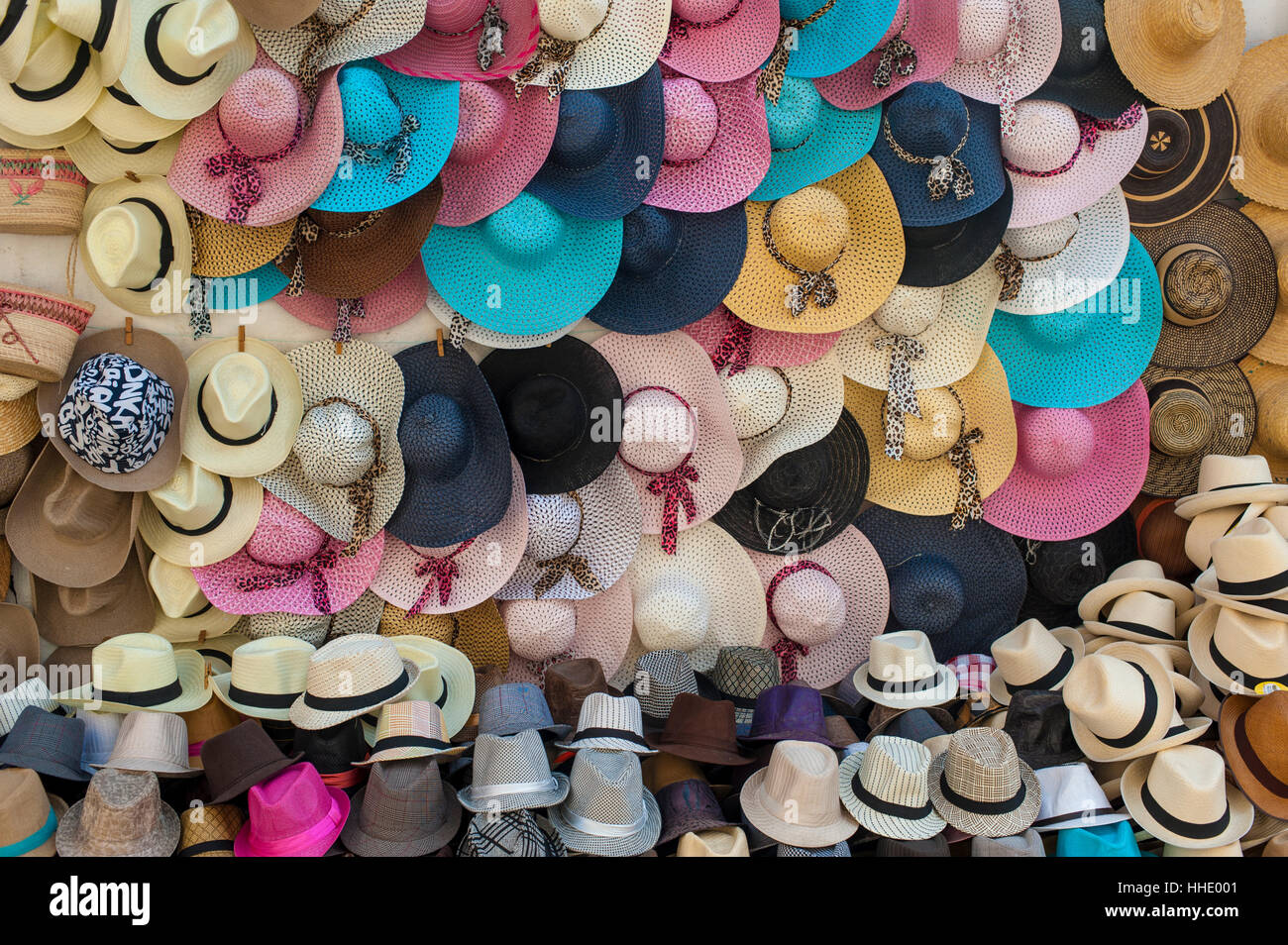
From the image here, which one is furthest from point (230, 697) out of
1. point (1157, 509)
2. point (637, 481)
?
point (1157, 509)

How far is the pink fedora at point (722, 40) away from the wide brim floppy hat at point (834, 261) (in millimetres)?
421

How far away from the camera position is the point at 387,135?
121 inches

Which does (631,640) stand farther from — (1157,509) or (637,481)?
(1157,509)

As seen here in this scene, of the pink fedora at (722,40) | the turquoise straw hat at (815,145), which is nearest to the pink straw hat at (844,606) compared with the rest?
the turquoise straw hat at (815,145)

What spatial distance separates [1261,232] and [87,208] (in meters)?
3.85

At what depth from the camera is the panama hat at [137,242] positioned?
2926 millimetres

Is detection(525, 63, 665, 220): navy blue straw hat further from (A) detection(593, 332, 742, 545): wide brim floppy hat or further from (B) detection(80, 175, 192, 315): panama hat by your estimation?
(B) detection(80, 175, 192, 315): panama hat

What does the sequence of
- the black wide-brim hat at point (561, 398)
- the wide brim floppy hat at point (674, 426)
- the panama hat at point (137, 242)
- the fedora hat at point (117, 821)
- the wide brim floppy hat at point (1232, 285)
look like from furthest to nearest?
1. the wide brim floppy hat at point (1232, 285)
2. the wide brim floppy hat at point (674, 426)
3. the black wide-brim hat at point (561, 398)
4. the panama hat at point (137, 242)
5. the fedora hat at point (117, 821)

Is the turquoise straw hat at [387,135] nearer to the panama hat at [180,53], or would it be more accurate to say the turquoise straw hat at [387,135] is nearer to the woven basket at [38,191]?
the panama hat at [180,53]

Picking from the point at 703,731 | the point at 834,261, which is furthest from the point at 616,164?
the point at 703,731

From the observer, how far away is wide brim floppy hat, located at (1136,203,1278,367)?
396 cm

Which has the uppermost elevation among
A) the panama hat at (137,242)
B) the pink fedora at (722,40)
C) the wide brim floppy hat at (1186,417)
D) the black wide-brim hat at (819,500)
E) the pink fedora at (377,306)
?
the pink fedora at (722,40)

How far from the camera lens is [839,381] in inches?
145

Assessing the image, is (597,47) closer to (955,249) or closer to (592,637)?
(955,249)
